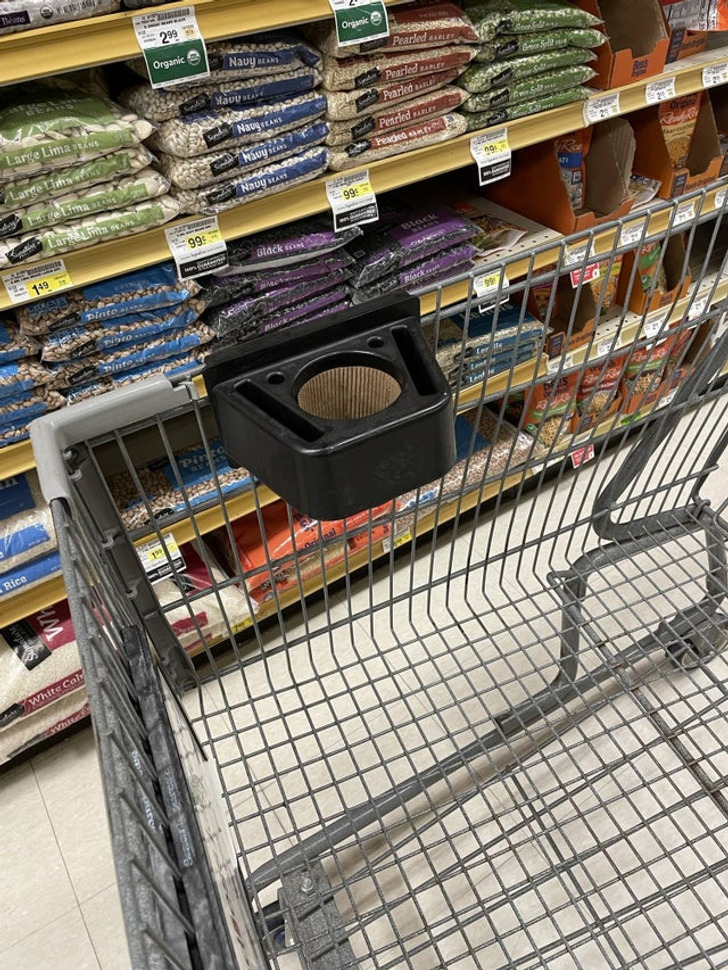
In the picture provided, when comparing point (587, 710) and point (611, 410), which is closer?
point (587, 710)

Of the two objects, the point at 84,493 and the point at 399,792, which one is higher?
the point at 84,493

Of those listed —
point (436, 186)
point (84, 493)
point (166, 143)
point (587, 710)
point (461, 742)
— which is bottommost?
point (461, 742)

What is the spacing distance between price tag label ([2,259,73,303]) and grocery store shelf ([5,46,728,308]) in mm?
11

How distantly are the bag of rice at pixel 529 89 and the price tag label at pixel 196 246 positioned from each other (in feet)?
1.84

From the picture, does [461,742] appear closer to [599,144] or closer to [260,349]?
[260,349]

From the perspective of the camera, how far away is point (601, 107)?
5.04 feet

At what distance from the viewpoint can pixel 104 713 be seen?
0.49 m

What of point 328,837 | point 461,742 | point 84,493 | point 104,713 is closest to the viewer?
point 104,713

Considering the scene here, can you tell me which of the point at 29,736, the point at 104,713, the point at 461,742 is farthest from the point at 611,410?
the point at 104,713

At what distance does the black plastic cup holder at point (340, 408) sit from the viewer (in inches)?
25.0

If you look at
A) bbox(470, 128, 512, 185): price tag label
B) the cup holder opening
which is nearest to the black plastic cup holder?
the cup holder opening

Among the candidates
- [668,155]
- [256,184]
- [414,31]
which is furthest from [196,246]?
[668,155]

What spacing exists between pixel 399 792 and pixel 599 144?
150 centimetres

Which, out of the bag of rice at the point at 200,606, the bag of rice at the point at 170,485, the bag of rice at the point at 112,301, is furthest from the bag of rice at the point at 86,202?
the bag of rice at the point at 200,606
